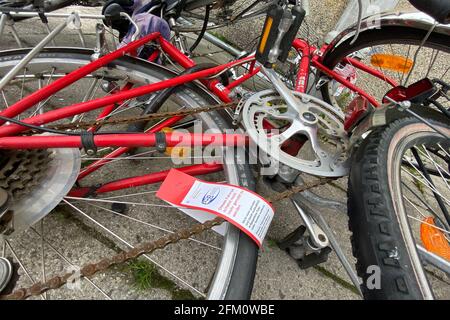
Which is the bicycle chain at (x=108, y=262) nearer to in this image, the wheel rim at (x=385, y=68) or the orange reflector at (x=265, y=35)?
the orange reflector at (x=265, y=35)

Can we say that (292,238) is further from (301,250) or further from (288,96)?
(288,96)

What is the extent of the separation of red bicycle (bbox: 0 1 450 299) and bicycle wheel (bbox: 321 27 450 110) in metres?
0.02

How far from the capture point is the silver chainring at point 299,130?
3.35 ft

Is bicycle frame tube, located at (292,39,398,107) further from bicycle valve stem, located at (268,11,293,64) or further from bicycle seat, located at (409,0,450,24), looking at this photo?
bicycle seat, located at (409,0,450,24)

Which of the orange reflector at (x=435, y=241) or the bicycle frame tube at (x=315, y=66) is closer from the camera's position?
the orange reflector at (x=435, y=241)

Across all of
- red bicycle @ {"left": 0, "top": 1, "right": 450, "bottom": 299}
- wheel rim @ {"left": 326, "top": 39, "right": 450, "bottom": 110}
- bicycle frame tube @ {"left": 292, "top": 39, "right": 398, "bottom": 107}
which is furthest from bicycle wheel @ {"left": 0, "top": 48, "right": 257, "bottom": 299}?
wheel rim @ {"left": 326, "top": 39, "right": 450, "bottom": 110}

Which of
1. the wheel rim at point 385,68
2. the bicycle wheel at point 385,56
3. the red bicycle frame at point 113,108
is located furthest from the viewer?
the wheel rim at point 385,68

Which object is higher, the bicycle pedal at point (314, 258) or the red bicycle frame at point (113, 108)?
the red bicycle frame at point (113, 108)

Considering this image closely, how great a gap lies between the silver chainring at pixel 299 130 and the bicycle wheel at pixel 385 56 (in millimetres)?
434

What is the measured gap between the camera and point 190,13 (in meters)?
2.14

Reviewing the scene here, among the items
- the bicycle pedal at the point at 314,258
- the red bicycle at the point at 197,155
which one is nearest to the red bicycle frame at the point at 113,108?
the red bicycle at the point at 197,155
